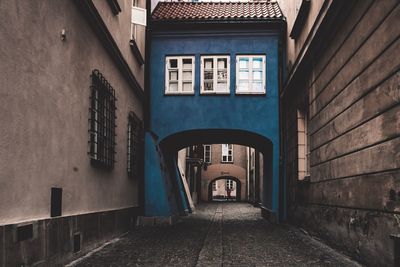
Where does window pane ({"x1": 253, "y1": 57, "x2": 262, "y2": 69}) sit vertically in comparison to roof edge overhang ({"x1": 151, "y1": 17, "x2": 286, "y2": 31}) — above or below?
below

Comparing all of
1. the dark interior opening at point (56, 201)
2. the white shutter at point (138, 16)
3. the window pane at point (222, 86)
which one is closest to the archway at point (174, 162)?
the window pane at point (222, 86)

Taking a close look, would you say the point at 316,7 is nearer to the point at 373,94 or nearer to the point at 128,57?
the point at 373,94

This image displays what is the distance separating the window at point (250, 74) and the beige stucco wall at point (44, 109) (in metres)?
7.05

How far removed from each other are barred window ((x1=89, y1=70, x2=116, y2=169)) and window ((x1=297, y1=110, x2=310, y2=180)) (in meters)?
4.75

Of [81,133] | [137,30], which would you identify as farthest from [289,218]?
[81,133]

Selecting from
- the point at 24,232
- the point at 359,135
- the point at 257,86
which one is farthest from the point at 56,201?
the point at 257,86

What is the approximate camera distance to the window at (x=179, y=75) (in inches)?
619

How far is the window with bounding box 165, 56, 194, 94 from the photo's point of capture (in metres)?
15.7

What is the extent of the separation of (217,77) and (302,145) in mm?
4375

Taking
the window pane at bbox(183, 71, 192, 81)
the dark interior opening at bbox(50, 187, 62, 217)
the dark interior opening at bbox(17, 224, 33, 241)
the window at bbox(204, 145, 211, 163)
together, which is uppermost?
the window pane at bbox(183, 71, 192, 81)

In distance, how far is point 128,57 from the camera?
1224cm

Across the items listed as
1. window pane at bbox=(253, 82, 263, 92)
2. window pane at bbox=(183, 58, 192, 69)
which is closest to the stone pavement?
window pane at bbox=(253, 82, 263, 92)

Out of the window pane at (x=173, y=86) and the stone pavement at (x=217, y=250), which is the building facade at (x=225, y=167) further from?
the stone pavement at (x=217, y=250)

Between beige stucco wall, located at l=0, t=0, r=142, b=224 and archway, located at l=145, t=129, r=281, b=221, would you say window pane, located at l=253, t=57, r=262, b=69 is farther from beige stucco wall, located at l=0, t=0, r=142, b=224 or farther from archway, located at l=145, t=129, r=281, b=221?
beige stucco wall, located at l=0, t=0, r=142, b=224
